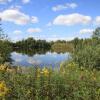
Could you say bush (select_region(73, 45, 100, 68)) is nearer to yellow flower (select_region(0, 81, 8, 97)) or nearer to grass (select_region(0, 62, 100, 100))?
grass (select_region(0, 62, 100, 100))

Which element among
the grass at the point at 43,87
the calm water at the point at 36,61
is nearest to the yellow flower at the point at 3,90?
the grass at the point at 43,87

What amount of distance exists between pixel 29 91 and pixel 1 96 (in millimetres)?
642

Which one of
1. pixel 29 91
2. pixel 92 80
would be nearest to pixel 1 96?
pixel 29 91

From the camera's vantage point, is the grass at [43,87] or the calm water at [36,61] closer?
the grass at [43,87]

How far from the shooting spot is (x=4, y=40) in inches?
776

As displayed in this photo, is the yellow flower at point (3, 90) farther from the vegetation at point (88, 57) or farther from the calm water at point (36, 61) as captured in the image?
the vegetation at point (88, 57)

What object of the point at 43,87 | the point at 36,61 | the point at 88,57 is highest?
the point at 36,61

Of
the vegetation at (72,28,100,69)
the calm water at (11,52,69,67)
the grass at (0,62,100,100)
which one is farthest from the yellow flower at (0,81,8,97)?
the vegetation at (72,28,100,69)

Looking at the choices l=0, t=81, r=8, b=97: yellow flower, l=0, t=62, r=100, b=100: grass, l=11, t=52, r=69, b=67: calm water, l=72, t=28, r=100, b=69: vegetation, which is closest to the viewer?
l=0, t=81, r=8, b=97: yellow flower

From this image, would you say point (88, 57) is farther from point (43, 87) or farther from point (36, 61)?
point (43, 87)

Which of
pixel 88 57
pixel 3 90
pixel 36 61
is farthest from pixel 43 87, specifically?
pixel 88 57

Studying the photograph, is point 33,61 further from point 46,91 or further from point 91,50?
point 91,50

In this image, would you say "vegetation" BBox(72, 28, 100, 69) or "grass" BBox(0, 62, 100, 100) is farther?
"vegetation" BBox(72, 28, 100, 69)

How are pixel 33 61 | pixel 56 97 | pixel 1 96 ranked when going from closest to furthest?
pixel 1 96, pixel 56 97, pixel 33 61
